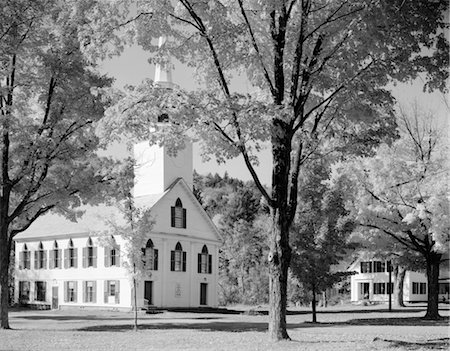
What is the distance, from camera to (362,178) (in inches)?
1299

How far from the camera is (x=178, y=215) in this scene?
50.3 metres

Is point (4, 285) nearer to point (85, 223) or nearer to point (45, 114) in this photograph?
point (45, 114)

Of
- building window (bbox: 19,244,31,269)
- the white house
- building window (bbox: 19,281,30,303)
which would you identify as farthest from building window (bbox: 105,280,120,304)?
the white house

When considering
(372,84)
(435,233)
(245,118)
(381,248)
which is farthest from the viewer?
(381,248)

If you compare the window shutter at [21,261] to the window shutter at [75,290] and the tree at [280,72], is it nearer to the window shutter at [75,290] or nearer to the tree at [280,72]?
the window shutter at [75,290]

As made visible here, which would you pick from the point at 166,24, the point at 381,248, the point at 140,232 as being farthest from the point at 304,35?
the point at 381,248

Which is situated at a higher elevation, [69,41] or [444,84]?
[69,41]

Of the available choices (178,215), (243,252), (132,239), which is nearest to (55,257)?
(178,215)

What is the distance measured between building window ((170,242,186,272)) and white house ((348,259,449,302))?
102ft

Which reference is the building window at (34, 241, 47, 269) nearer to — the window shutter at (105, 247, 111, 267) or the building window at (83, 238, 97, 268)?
the building window at (83, 238, 97, 268)

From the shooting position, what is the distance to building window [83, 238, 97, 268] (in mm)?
49709

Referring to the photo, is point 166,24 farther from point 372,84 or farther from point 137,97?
point 372,84

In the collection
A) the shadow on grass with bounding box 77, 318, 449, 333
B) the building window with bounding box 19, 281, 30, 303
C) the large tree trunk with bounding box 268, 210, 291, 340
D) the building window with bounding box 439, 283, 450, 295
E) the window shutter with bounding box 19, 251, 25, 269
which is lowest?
the building window with bounding box 439, 283, 450, 295

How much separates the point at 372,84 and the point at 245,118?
3.51 metres
